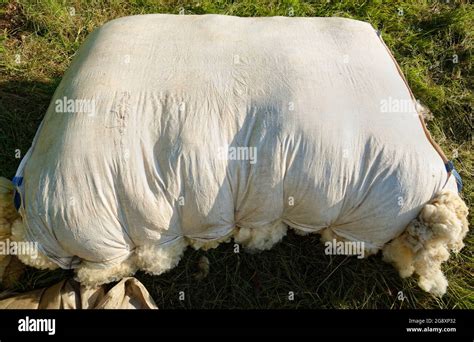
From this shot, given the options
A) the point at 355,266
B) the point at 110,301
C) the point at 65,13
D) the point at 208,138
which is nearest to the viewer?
the point at 208,138

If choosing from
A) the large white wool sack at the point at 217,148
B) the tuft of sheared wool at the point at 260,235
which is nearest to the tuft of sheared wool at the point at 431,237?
the large white wool sack at the point at 217,148

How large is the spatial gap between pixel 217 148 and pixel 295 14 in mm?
2005

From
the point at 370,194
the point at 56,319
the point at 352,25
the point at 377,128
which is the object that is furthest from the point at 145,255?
the point at 352,25

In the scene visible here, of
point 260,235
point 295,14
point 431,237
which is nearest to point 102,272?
point 260,235

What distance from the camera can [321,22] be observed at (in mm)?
2680

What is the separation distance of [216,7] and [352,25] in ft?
4.97

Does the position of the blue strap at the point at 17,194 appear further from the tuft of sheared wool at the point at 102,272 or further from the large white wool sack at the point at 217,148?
the tuft of sheared wool at the point at 102,272

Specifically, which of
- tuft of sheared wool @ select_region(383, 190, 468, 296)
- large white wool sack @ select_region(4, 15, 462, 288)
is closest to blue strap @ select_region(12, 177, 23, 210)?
large white wool sack @ select_region(4, 15, 462, 288)

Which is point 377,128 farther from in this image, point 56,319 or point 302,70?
point 56,319

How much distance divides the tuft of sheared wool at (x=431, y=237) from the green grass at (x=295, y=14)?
43 cm

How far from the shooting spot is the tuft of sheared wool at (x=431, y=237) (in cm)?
234

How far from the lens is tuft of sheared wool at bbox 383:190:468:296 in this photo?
7.66 ft

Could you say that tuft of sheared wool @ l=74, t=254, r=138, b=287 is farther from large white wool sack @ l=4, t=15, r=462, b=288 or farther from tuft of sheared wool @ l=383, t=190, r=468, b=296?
tuft of sheared wool @ l=383, t=190, r=468, b=296

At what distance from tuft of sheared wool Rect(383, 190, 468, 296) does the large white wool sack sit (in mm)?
63
